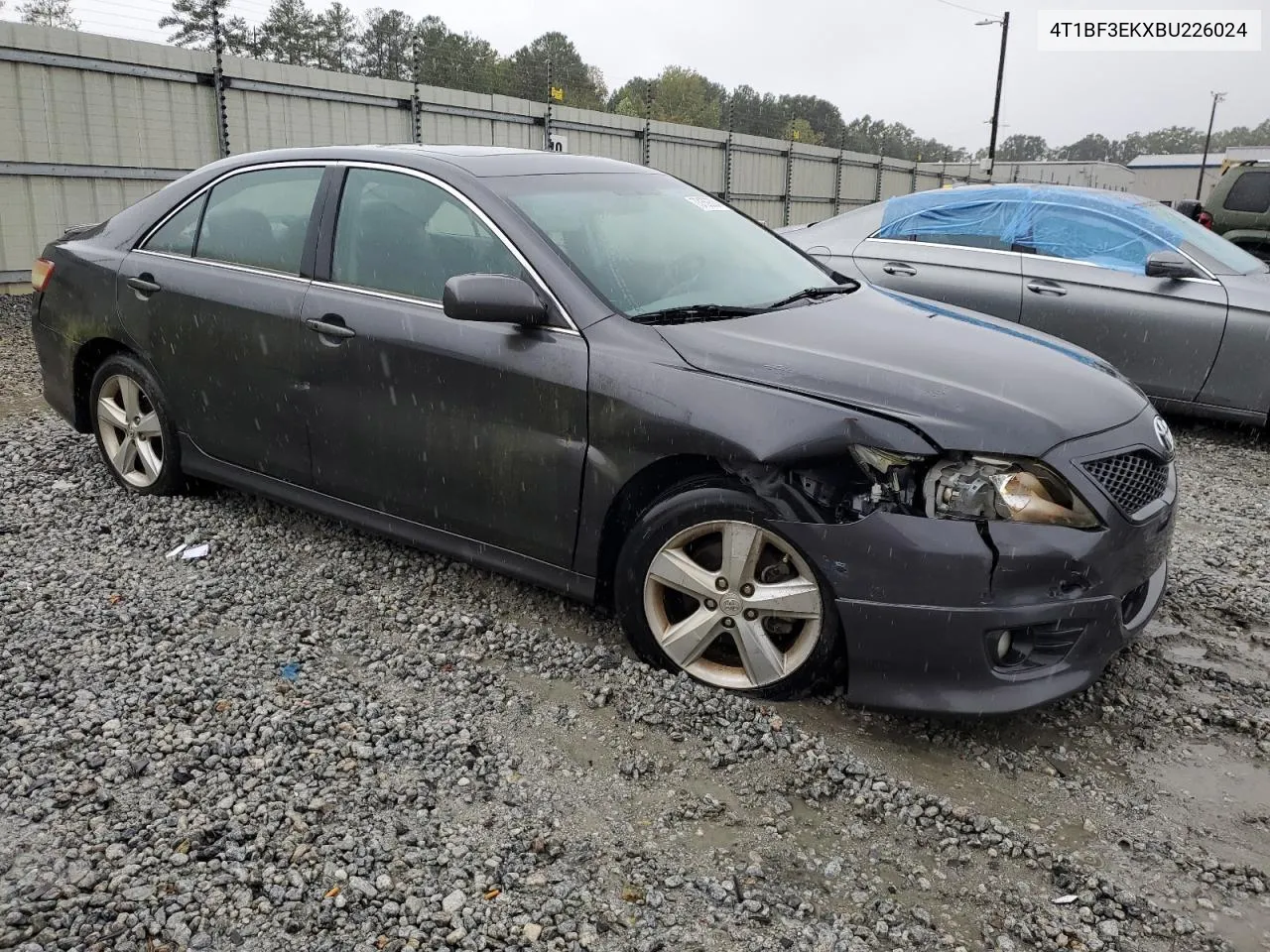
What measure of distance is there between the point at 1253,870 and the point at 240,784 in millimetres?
2573

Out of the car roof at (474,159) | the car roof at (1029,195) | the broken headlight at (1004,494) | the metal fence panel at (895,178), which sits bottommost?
the broken headlight at (1004,494)

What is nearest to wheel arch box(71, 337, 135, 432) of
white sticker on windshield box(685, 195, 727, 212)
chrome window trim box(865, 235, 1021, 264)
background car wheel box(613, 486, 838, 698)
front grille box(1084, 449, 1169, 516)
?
white sticker on windshield box(685, 195, 727, 212)

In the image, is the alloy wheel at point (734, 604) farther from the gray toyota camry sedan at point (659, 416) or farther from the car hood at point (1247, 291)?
the car hood at point (1247, 291)

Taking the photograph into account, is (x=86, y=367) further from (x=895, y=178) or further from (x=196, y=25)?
(x=895, y=178)

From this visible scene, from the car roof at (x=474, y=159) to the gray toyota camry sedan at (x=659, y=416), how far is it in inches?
0.8

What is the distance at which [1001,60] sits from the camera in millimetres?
35375

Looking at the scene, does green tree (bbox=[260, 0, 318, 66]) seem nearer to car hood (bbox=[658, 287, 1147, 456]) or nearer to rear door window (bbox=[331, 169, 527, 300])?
rear door window (bbox=[331, 169, 527, 300])

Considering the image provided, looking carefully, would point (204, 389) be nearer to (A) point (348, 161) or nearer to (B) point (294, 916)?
(A) point (348, 161)

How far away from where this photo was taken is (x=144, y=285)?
14.7 ft

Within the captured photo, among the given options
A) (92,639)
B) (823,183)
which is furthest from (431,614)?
(823,183)

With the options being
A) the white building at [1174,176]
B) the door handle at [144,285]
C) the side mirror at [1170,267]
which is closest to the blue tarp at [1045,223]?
the side mirror at [1170,267]

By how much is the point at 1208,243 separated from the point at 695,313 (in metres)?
4.89

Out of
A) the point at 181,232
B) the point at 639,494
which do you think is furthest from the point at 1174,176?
the point at 639,494

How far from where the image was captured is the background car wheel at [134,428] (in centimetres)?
458
